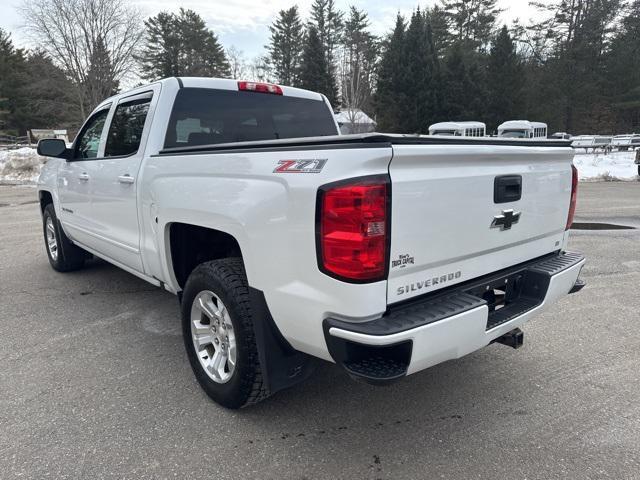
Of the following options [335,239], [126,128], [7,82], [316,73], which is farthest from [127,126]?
[7,82]

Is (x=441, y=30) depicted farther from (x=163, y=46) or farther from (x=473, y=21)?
(x=163, y=46)

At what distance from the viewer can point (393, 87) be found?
42.2 meters

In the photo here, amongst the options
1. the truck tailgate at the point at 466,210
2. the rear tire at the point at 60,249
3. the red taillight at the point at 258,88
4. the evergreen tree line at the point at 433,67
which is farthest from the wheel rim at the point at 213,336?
the evergreen tree line at the point at 433,67

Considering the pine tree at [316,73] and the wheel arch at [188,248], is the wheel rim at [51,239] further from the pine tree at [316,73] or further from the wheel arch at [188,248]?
the pine tree at [316,73]

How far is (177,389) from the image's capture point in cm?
303

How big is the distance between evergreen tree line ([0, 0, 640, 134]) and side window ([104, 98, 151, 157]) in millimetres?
32423

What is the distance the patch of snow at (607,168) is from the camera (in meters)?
18.6

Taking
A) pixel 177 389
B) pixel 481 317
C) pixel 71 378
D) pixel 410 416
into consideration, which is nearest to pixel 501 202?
pixel 481 317

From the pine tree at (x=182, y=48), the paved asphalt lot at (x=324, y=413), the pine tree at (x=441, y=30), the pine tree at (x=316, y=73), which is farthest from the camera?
the pine tree at (x=441, y=30)

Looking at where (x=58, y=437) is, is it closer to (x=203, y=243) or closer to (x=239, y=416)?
(x=239, y=416)

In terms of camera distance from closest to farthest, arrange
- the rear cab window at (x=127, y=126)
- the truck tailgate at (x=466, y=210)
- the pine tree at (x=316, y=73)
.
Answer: the truck tailgate at (x=466, y=210) < the rear cab window at (x=127, y=126) < the pine tree at (x=316, y=73)

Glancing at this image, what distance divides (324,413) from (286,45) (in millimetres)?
57686

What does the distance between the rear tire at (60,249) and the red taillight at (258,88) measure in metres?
3.10

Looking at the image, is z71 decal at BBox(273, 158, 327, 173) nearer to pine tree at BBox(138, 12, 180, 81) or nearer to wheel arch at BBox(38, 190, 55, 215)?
wheel arch at BBox(38, 190, 55, 215)
